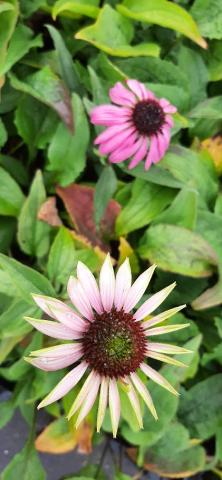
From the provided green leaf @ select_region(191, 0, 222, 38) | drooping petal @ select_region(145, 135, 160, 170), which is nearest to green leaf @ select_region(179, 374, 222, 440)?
drooping petal @ select_region(145, 135, 160, 170)

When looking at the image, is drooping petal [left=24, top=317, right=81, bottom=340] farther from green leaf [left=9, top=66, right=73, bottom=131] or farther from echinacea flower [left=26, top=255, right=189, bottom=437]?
green leaf [left=9, top=66, right=73, bottom=131]

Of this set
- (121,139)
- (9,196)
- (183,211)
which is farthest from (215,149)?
(9,196)

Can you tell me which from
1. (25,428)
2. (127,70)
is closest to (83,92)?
(127,70)

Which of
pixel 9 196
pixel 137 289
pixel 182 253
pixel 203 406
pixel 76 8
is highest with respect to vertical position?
pixel 76 8

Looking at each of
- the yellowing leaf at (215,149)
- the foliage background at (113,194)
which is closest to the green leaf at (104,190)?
the foliage background at (113,194)

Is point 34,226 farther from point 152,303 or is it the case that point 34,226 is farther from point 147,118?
point 152,303

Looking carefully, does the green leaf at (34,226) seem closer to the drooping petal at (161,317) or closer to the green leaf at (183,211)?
the green leaf at (183,211)
